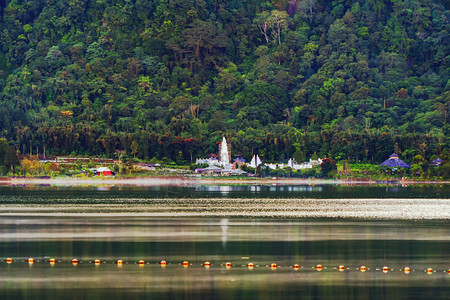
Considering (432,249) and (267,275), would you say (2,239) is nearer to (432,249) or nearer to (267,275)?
(267,275)

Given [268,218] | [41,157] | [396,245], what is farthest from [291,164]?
[396,245]

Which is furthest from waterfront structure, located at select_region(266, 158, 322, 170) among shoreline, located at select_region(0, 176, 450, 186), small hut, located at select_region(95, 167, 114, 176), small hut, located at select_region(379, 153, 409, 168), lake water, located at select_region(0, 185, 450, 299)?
lake water, located at select_region(0, 185, 450, 299)

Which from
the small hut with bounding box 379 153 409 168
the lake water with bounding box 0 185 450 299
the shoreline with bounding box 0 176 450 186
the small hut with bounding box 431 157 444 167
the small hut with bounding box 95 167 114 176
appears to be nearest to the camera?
the lake water with bounding box 0 185 450 299

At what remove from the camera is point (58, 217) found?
6731 cm

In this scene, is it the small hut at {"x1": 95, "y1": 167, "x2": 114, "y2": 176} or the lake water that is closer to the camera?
the lake water

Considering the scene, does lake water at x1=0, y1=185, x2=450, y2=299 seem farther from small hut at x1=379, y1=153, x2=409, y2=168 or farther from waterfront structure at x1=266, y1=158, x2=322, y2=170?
waterfront structure at x1=266, y1=158, x2=322, y2=170

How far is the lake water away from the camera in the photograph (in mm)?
35438

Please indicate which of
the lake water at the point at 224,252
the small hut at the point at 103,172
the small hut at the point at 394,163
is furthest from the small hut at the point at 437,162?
the lake water at the point at 224,252

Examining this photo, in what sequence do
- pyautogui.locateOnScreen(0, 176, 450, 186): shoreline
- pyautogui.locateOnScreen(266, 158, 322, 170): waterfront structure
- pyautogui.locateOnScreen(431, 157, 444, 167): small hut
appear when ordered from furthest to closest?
1. pyautogui.locateOnScreen(266, 158, 322, 170): waterfront structure
2. pyautogui.locateOnScreen(431, 157, 444, 167): small hut
3. pyautogui.locateOnScreen(0, 176, 450, 186): shoreline

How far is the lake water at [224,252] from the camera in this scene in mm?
35438

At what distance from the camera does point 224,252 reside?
151ft

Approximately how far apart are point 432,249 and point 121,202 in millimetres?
47279

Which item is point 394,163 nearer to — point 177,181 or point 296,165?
point 296,165

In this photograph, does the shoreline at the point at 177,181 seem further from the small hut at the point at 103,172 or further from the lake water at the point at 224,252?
the lake water at the point at 224,252
